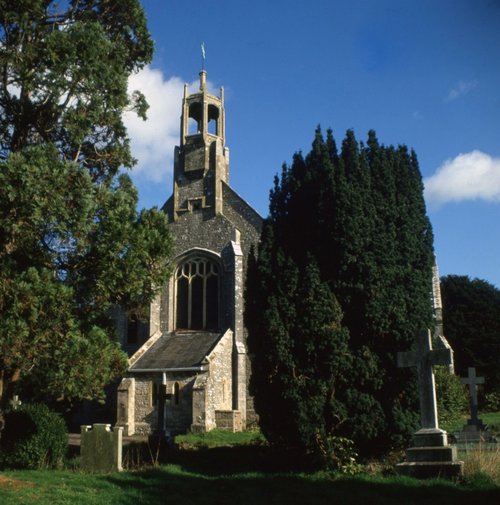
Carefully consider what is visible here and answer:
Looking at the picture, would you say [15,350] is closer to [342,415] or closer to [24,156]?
[24,156]

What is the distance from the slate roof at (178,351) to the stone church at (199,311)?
49 millimetres

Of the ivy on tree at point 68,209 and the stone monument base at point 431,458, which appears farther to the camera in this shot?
the ivy on tree at point 68,209

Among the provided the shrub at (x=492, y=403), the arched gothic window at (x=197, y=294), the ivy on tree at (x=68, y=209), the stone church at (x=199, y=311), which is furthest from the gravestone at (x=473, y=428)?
the shrub at (x=492, y=403)

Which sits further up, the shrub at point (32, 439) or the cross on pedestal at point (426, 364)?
the cross on pedestal at point (426, 364)

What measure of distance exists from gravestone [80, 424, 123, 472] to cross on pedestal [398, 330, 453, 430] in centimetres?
636

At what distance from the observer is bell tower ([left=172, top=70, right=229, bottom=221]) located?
95.3 ft

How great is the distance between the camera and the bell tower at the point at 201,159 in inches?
1144

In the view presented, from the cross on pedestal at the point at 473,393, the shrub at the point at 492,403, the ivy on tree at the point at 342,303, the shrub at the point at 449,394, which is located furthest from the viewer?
the shrub at the point at 492,403

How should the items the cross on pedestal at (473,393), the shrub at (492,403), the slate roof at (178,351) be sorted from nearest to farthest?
the cross on pedestal at (473,393), the slate roof at (178,351), the shrub at (492,403)

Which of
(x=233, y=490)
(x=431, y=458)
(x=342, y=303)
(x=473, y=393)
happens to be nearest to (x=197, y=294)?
(x=473, y=393)

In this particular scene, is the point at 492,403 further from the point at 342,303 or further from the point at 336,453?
the point at 336,453

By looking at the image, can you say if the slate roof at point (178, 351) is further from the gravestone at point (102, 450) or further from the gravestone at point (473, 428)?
the gravestone at point (102, 450)

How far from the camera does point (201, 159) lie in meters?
30.0

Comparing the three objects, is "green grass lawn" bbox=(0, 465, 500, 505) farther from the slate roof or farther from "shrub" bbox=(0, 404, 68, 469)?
the slate roof
